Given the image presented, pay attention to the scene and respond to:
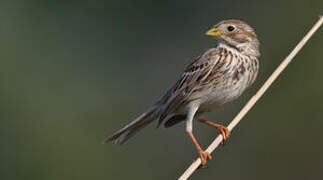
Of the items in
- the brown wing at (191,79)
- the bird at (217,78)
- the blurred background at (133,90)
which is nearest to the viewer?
the bird at (217,78)

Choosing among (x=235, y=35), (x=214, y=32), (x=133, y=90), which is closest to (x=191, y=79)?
(x=214, y=32)

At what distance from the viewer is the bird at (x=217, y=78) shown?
8.88 metres

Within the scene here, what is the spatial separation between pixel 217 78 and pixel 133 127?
1.16 metres

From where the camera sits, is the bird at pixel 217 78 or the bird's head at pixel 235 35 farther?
the bird's head at pixel 235 35

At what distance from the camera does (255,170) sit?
12.5m

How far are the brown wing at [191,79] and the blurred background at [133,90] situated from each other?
3650 millimetres

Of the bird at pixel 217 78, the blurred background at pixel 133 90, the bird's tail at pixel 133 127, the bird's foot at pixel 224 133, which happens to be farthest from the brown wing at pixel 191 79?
the blurred background at pixel 133 90

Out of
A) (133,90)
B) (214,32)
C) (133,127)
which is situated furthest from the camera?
(133,90)

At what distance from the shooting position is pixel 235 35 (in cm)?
908

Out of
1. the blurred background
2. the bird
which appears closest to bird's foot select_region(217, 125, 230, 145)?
the bird

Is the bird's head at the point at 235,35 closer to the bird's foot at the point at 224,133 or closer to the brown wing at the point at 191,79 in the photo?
the brown wing at the point at 191,79

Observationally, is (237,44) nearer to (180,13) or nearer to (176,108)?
(176,108)

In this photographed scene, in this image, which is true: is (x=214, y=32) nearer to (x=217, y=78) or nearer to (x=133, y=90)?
→ (x=217, y=78)

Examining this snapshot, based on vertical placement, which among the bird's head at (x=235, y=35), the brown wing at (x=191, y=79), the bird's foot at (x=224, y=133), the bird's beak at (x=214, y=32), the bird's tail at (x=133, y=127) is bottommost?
the bird's foot at (x=224, y=133)
